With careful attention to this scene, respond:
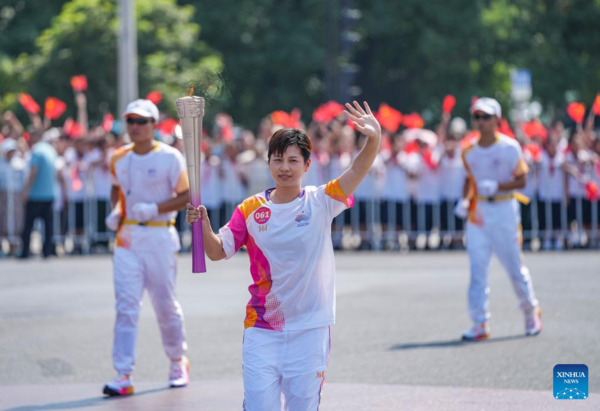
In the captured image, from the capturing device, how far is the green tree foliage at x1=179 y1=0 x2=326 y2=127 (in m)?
39.5

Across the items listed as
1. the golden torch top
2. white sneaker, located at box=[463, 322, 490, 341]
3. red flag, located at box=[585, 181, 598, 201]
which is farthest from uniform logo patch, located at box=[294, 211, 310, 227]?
red flag, located at box=[585, 181, 598, 201]

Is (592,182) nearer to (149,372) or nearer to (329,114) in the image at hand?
(329,114)

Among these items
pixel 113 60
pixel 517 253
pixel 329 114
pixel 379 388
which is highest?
pixel 113 60

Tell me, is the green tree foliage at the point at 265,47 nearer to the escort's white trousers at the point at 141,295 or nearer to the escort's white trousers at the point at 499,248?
the escort's white trousers at the point at 499,248

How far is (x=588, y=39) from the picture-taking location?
131ft

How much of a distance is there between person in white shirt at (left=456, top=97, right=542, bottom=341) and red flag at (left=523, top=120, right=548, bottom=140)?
9752 mm

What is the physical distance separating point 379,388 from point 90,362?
2553mm

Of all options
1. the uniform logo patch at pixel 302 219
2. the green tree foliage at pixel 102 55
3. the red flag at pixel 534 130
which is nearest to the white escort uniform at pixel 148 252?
the uniform logo patch at pixel 302 219

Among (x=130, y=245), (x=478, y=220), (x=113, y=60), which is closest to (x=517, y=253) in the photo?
(x=478, y=220)

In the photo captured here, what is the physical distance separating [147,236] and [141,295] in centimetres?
40

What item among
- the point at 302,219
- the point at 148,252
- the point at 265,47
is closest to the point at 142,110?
the point at 148,252

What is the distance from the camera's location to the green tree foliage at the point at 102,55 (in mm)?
30938

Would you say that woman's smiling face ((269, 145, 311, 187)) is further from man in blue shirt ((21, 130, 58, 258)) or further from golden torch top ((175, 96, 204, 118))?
man in blue shirt ((21, 130, 58, 258))

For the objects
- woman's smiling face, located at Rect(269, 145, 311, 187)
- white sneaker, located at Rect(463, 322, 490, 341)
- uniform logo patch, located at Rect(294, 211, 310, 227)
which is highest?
woman's smiling face, located at Rect(269, 145, 311, 187)
